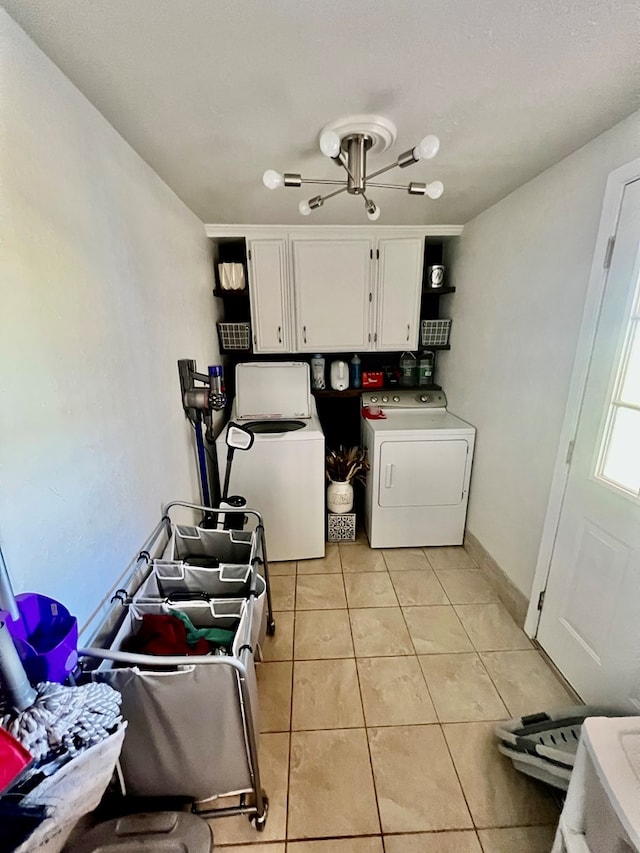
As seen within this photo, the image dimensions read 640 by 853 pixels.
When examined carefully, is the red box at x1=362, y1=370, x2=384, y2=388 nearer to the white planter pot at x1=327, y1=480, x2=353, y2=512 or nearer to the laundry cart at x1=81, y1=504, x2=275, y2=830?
the white planter pot at x1=327, y1=480, x2=353, y2=512

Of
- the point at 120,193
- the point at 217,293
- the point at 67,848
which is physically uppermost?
the point at 120,193

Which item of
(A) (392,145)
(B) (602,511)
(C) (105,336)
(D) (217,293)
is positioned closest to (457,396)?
(B) (602,511)

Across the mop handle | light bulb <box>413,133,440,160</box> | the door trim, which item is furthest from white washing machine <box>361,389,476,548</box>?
the mop handle

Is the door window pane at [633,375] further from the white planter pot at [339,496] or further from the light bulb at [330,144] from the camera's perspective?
the white planter pot at [339,496]

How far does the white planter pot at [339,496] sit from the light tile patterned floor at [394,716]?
0.47 metres

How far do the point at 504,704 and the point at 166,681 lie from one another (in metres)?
1.39

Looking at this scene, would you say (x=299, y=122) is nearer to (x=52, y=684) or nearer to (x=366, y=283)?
(x=366, y=283)

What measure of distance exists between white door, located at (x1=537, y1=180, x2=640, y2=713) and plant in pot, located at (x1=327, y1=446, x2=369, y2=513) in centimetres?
128

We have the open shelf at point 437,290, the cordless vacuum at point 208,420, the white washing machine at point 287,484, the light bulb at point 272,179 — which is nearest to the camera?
the light bulb at point 272,179

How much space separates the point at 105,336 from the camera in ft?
3.71

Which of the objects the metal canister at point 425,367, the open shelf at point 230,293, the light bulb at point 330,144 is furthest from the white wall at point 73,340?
the metal canister at point 425,367

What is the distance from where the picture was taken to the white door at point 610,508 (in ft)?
4.02

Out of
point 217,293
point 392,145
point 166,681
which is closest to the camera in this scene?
point 166,681

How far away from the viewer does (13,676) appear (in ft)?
1.92
